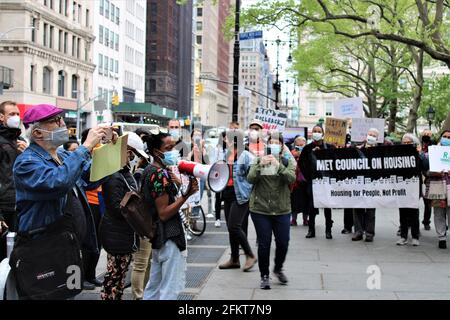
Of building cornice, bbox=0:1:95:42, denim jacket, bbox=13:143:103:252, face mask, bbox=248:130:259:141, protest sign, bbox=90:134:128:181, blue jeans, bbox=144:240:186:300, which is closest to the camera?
denim jacket, bbox=13:143:103:252

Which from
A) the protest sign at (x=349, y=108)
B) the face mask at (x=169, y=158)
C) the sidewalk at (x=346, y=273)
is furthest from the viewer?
the protest sign at (x=349, y=108)

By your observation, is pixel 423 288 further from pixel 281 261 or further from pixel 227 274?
pixel 227 274

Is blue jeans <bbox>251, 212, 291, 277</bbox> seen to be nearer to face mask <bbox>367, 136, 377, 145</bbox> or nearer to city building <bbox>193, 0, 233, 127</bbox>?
face mask <bbox>367, 136, 377, 145</bbox>

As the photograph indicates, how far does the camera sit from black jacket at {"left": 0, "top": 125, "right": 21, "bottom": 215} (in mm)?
6852

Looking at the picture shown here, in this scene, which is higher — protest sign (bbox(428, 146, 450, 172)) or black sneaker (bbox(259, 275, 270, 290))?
protest sign (bbox(428, 146, 450, 172))

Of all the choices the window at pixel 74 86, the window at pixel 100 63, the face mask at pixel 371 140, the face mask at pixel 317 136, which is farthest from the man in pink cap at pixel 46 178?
the window at pixel 100 63

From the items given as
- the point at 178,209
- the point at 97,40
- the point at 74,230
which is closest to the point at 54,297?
the point at 74,230

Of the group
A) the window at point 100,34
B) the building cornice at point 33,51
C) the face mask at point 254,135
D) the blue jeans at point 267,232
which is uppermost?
the window at point 100,34

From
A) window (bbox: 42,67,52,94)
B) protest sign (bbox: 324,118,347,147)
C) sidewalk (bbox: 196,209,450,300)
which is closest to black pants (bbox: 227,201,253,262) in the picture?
sidewalk (bbox: 196,209,450,300)

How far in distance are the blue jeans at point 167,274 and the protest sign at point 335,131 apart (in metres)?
8.42

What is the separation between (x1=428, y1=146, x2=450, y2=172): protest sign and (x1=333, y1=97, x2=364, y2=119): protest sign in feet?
15.6

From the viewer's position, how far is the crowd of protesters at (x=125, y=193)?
4531 millimetres

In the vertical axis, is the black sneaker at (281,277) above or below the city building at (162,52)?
below

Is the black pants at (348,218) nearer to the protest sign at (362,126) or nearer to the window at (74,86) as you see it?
the protest sign at (362,126)
